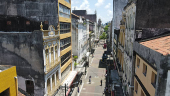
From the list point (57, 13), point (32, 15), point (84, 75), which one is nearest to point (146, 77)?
point (57, 13)

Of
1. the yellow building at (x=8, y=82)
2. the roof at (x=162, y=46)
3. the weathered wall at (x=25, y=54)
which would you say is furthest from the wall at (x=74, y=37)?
the yellow building at (x=8, y=82)

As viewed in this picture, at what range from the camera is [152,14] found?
16156 mm

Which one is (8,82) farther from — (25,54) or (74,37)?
(74,37)

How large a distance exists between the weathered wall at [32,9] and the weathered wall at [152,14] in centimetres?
1144

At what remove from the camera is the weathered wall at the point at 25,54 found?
693 inches

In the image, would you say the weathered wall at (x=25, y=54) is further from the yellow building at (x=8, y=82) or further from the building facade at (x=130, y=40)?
the building facade at (x=130, y=40)

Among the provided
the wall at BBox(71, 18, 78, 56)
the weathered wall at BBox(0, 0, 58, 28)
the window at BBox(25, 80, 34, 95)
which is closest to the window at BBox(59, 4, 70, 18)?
the weathered wall at BBox(0, 0, 58, 28)

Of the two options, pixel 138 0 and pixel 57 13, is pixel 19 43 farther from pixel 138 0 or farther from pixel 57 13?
pixel 138 0

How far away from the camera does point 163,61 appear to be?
8.56m

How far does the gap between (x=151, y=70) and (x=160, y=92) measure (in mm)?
2343

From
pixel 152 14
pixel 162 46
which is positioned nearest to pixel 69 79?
pixel 152 14

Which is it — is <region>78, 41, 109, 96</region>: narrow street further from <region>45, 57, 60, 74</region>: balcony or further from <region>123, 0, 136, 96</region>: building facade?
<region>123, 0, 136, 96</region>: building facade

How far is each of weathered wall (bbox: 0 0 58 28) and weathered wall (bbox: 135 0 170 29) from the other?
11.4 m

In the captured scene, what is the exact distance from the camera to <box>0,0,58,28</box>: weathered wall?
2067 cm
